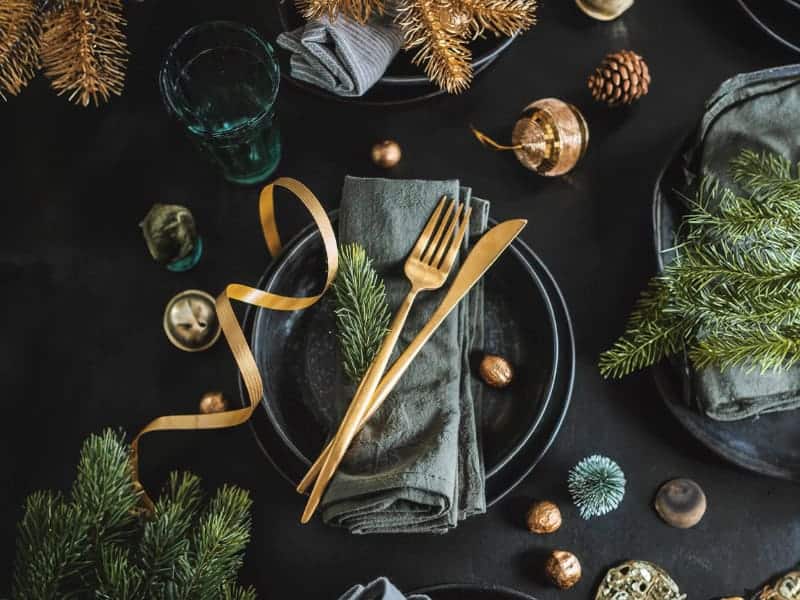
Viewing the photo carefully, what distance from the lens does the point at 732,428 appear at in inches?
28.6

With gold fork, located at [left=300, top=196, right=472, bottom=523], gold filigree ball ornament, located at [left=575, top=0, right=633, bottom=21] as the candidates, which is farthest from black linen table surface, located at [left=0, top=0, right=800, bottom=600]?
gold fork, located at [left=300, top=196, right=472, bottom=523]

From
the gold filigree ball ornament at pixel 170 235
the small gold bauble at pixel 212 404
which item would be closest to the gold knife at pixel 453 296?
the small gold bauble at pixel 212 404

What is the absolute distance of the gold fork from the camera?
0.65m

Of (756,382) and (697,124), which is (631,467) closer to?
(756,382)

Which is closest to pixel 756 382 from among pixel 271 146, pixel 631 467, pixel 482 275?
pixel 631 467

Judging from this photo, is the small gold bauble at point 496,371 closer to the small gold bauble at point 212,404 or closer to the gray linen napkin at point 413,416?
the gray linen napkin at point 413,416

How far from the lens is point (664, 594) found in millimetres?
729

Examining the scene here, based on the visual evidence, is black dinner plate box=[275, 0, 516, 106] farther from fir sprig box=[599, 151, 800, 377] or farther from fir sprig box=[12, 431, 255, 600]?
fir sprig box=[12, 431, 255, 600]

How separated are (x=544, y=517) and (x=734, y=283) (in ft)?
0.87

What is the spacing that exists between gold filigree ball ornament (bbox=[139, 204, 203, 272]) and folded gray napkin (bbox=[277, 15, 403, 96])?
→ 0.59 feet

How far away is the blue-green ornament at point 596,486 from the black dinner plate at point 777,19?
0.44 metres

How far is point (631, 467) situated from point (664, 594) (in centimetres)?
12

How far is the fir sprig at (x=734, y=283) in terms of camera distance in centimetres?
62

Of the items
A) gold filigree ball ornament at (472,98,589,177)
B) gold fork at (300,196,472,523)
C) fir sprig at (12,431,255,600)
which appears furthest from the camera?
gold filigree ball ornament at (472,98,589,177)
